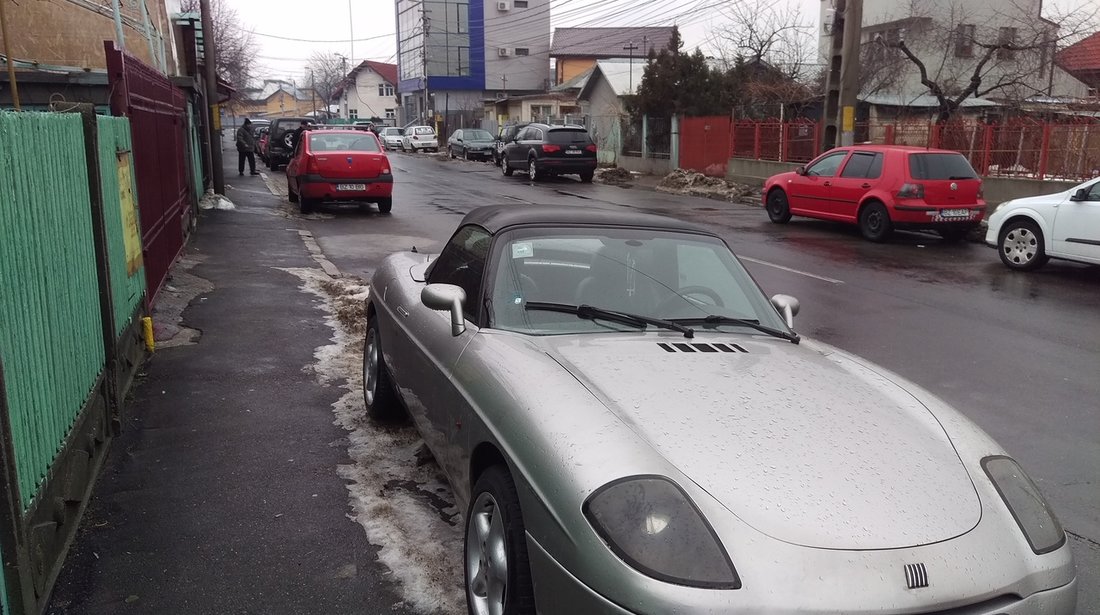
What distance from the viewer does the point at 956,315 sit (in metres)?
9.05

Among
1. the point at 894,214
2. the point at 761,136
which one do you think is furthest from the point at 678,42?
the point at 894,214

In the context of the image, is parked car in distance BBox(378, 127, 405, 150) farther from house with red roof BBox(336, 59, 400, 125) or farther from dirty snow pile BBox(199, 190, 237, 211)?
house with red roof BBox(336, 59, 400, 125)

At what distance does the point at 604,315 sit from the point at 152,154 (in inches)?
248

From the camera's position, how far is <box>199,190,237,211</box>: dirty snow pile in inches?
690

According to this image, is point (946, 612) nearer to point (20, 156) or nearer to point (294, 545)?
point (294, 545)

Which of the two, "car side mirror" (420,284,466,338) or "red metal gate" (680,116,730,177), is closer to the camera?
"car side mirror" (420,284,466,338)

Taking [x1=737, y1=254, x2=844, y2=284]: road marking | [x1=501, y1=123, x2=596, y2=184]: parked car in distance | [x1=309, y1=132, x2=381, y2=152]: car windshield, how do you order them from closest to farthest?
[x1=737, y1=254, x2=844, y2=284]: road marking
[x1=309, y1=132, x2=381, y2=152]: car windshield
[x1=501, y1=123, x2=596, y2=184]: parked car in distance

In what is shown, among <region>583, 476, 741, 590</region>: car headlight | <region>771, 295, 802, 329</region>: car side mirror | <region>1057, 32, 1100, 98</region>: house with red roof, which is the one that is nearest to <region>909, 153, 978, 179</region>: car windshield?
<region>771, 295, 802, 329</region>: car side mirror

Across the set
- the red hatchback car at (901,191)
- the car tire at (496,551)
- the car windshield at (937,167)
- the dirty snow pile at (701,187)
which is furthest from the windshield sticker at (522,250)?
the dirty snow pile at (701,187)

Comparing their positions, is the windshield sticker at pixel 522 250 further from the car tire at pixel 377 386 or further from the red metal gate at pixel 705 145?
the red metal gate at pixel 705 145

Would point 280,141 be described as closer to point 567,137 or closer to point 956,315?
point 567,137

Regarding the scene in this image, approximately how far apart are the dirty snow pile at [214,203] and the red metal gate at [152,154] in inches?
240

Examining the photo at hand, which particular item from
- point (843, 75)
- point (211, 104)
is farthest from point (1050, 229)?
point (211, 104)

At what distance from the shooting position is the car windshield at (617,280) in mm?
3752
